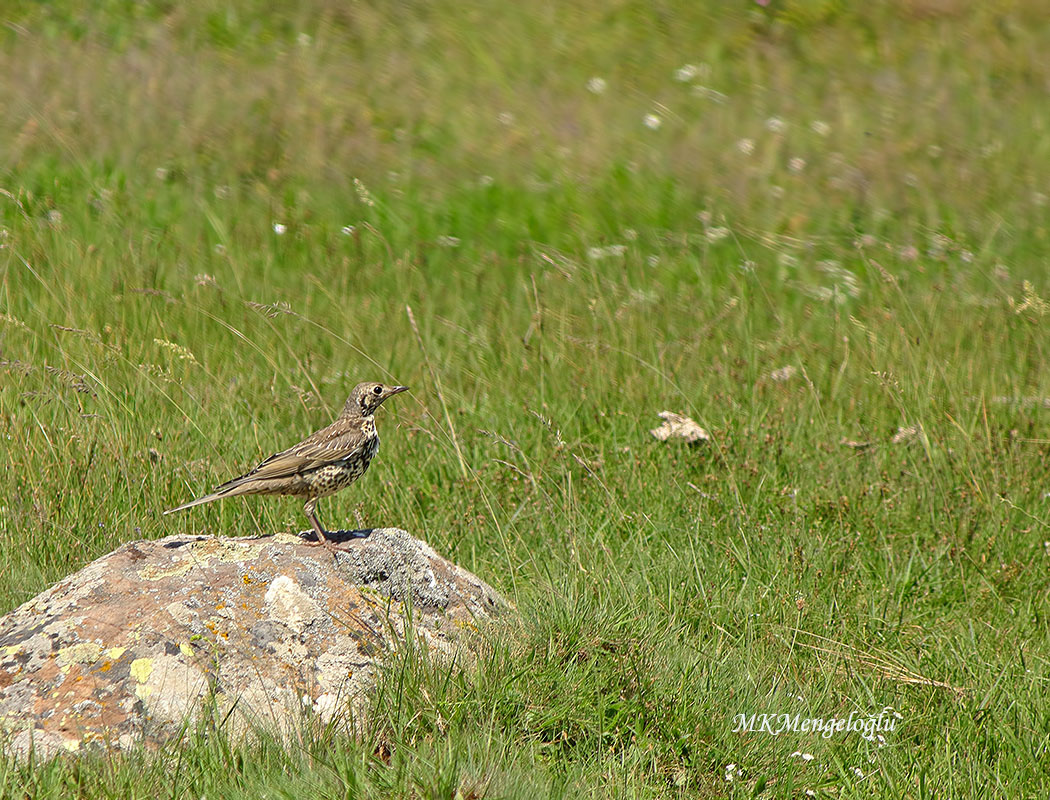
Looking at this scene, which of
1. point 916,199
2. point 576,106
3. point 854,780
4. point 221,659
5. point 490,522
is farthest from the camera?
point 576,106

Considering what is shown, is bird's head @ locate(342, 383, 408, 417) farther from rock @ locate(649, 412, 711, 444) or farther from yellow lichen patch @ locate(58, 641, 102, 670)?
rock @ locate(649, 412, 711, 444)

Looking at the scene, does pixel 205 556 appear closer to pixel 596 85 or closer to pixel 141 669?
pixel 141 669

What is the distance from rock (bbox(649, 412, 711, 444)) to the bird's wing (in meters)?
2.10

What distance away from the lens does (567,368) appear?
7.12 meters

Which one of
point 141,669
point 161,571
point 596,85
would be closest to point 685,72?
point 596,85

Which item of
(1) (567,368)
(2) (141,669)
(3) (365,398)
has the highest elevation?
(3) (365,398)

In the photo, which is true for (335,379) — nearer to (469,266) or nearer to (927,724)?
(469,266)

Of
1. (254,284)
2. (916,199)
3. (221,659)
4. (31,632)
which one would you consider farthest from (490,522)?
(916,199)

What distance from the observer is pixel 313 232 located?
934 centimetres

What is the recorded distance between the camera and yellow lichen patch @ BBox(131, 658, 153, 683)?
3686 millimetres

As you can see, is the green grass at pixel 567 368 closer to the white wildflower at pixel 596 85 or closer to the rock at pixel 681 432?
the rock at pixel 681 432

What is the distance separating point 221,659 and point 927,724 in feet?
8.65

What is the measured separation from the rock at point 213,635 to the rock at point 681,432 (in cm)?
207

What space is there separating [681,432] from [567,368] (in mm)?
1179
